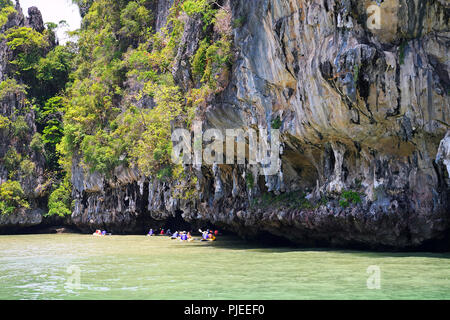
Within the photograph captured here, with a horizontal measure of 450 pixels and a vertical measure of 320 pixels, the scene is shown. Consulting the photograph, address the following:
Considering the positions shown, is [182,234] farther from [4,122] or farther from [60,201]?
[4,122]

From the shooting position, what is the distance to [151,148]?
26188 millimetres

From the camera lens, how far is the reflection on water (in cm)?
865

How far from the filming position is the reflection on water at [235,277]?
8.65 meters

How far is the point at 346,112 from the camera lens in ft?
45.1

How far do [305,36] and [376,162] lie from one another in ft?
13.9

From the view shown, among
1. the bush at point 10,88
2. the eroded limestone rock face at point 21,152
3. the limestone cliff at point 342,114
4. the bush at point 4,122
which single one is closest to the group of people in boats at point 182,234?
the limestone cliff at point 342,114

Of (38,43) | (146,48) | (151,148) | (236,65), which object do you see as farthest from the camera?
(38,43)

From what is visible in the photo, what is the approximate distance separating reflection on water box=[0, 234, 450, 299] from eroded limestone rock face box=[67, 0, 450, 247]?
52.2 inches

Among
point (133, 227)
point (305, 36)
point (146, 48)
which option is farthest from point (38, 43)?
point (305, 36)

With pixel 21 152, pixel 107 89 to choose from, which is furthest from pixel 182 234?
pixel 21 152

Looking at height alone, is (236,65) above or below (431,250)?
above

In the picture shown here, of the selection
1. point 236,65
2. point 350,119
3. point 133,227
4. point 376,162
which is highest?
point 236,65

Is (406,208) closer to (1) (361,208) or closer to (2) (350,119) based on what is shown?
(1) (361,208)

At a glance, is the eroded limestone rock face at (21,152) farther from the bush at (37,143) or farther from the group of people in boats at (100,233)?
the group of people in boats at (100,233)
